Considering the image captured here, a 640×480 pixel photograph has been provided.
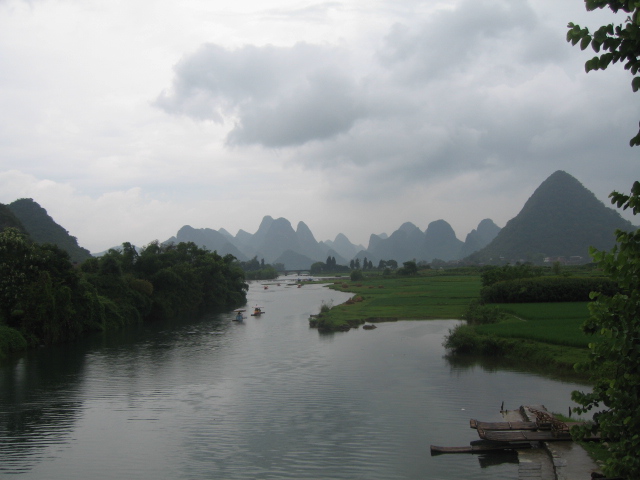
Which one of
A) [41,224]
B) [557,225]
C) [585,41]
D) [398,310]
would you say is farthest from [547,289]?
[557,225]

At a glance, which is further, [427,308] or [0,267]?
[427,308]

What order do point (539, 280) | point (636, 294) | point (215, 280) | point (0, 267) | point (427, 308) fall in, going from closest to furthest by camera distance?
1. point (636, 294)
2. point (0, 267)
3. point (539, 280)
4. point (427, 308)
5. point (215, 280)

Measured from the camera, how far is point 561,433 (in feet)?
31.1

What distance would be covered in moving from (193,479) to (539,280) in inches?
989

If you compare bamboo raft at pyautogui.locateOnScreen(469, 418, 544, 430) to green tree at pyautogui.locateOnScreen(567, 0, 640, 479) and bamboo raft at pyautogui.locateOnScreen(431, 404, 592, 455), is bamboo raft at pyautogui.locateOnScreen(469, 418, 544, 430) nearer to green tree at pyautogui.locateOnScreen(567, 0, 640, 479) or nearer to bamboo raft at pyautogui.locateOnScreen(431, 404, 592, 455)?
bamboo raft at pyautogui.locateOnScreen(431, 404, 592, 455)

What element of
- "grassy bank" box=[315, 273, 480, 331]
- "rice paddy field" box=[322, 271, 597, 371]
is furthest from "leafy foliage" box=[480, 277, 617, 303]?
"grassy bank" box=[315, 273, 480, 331]

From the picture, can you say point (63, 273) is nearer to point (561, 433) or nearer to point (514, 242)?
point (561, 433)

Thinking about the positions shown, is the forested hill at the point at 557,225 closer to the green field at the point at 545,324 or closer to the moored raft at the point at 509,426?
the green field at the point at 545,324

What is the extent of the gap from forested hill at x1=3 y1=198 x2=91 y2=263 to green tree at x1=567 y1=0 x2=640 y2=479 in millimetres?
67711

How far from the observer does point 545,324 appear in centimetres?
2111

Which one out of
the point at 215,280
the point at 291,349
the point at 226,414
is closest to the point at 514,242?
the point at 215,280

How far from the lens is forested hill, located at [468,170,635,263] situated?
11919 cm

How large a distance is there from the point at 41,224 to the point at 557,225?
112 metres

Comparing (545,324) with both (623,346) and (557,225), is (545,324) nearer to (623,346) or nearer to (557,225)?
(623,346)
